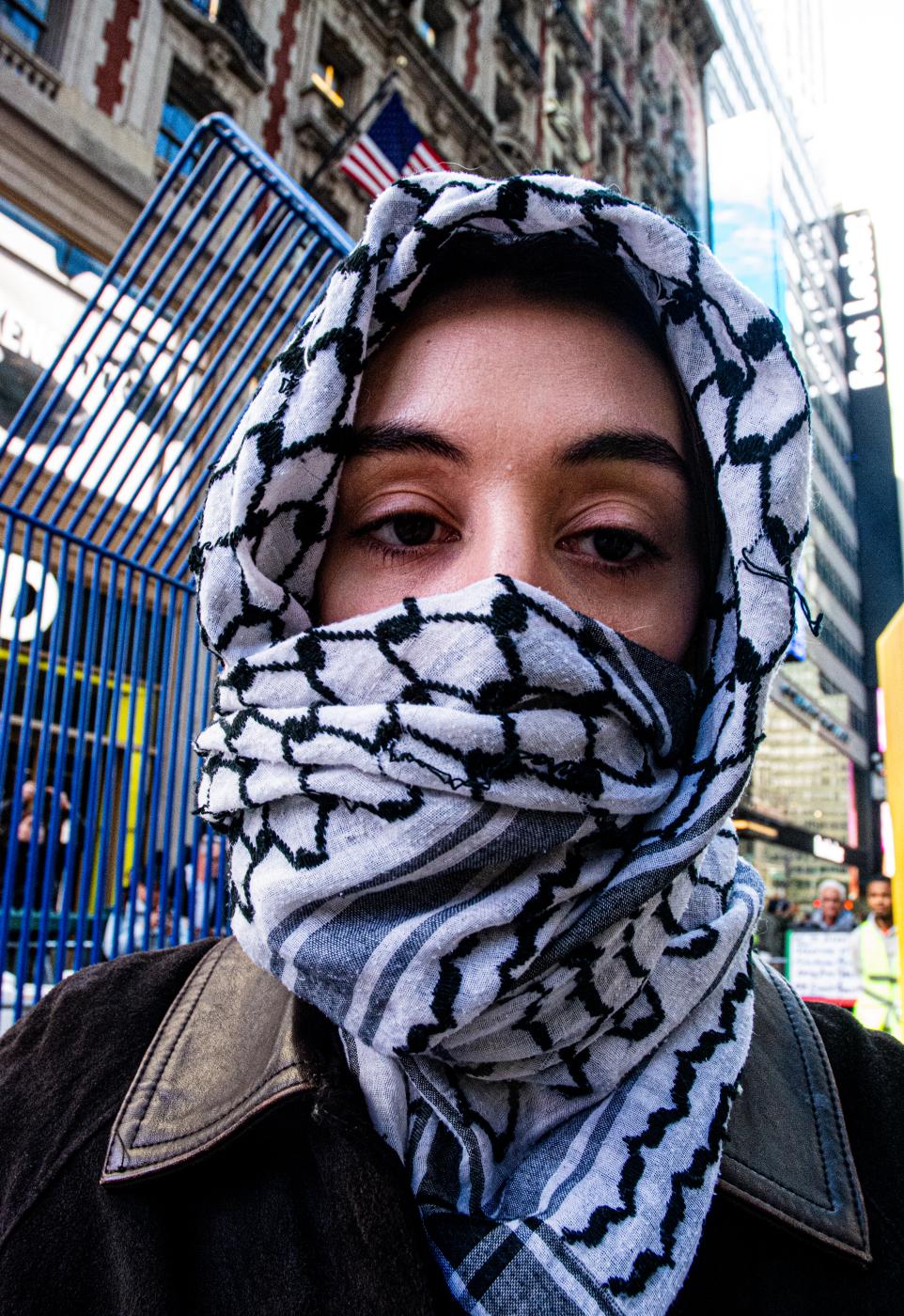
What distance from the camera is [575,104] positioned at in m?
19.0

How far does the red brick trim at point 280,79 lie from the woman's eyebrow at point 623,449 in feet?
37.8

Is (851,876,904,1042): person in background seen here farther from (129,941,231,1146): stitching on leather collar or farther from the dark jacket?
(129,941,231,1146): stitching on leather collar

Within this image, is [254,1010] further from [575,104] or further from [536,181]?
[575,104]

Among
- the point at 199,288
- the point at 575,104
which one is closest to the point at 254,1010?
the point at 199,288

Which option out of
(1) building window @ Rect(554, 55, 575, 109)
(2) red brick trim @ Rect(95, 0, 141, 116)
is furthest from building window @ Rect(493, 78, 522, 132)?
(2) red brick trim @ Rect(95, 0, 141, 116)

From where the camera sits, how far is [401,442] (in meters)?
1.07

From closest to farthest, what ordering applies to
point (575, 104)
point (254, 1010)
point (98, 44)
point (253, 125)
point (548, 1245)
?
point (548, 1245)
point (254, 1010)
point (98, 44)
point (253, 125)
point (575, 104)

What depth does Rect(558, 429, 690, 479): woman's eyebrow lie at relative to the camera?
1.04m

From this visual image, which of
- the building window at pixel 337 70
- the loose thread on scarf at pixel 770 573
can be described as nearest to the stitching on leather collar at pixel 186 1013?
the loose thread on scarf at pixel 770 573

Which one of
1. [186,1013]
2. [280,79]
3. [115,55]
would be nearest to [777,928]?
[280,79]

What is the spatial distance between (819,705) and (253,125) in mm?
29540

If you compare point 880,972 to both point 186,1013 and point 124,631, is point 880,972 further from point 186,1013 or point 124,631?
point 186,1013

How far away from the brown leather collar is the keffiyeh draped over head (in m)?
0.09

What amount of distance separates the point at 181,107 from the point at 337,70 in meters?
3.72
